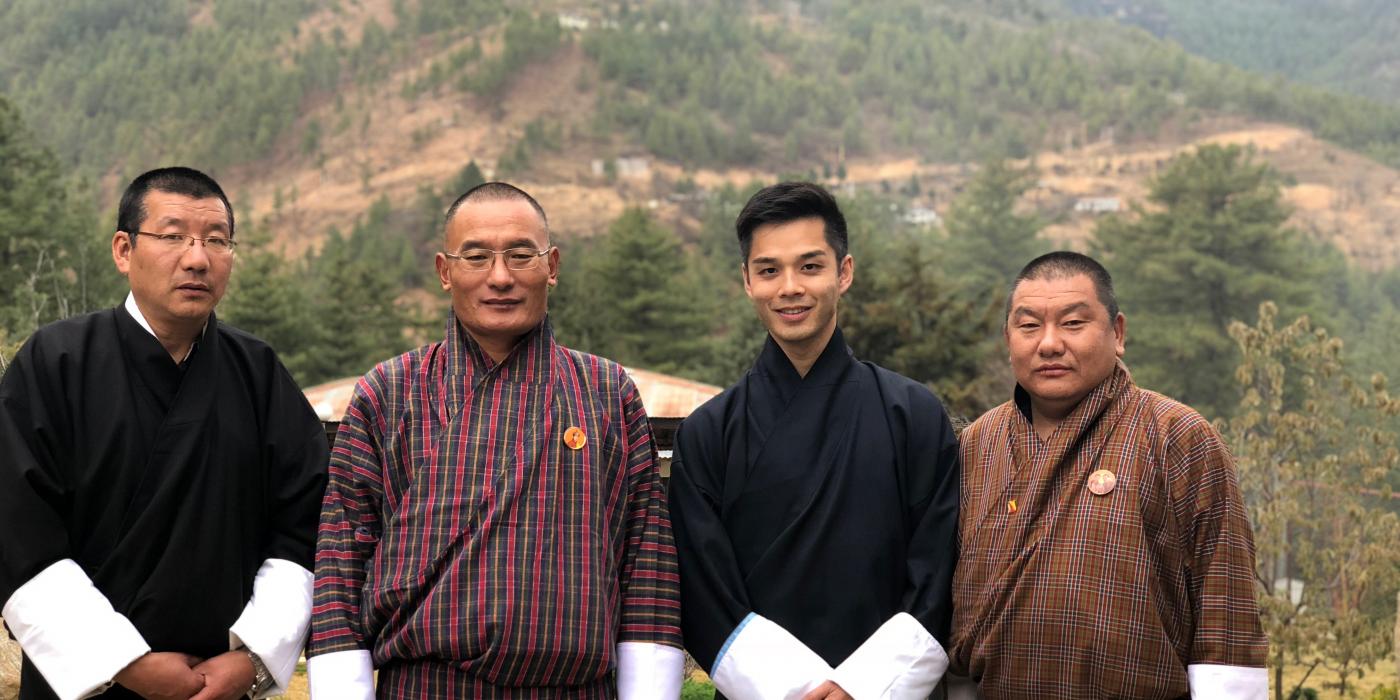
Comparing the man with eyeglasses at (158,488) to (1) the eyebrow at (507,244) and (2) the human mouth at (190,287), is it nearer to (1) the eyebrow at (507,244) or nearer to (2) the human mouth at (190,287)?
(2) the human mouth at (190,287)

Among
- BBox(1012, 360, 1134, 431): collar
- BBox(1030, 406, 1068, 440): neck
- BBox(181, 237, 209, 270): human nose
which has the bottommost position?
BBox(1030, 406, 1068, 440): neck

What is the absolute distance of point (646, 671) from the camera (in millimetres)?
2545

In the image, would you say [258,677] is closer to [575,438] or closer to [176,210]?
[575,438]

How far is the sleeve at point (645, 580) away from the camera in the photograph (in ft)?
8.38

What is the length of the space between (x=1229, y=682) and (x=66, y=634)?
2132 millimetres

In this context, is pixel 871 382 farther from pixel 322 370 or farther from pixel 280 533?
pixel 322 370

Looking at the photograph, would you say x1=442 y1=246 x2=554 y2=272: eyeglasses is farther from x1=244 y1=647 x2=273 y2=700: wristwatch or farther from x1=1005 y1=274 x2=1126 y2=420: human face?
x1=1005 y1=274 x2=1126 y2=420: human face

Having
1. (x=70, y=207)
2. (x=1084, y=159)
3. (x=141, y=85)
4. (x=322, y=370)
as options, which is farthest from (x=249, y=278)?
(x=1084, y=159)

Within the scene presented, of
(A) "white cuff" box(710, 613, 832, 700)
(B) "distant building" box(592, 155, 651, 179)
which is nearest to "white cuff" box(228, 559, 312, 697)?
(A) "white cuff" box(710, 613, 832, 700)

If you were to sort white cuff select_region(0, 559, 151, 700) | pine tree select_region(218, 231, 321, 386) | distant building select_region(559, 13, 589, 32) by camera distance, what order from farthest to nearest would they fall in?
distant building select_region(559, 13, 589, 32)
pine tree select_region(218, 231, 321, 386)
white cuff select_region(0, 559, 151, 700)

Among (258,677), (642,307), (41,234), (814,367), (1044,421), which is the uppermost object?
(814,367)

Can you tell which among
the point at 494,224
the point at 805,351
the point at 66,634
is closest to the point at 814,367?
the point at 805,351

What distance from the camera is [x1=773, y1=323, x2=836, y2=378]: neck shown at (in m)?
2.76

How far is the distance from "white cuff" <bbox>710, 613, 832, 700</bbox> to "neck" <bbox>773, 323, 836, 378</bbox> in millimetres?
531
